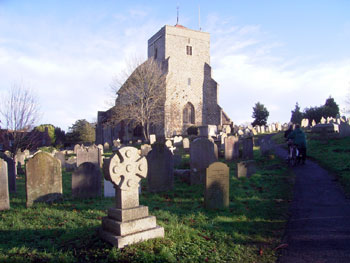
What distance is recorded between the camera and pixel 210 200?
639 centimetres

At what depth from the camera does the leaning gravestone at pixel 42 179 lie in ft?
21.7

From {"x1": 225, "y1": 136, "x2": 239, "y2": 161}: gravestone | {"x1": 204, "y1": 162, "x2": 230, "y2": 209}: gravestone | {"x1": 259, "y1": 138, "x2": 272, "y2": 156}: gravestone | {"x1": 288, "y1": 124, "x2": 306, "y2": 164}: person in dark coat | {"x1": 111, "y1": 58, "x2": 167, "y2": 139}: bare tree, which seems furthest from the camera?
{"x1": 111, "y1": 58, "x2": 167, "y2": 139}: bare tree

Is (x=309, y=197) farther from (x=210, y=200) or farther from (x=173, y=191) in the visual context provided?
(x=173, y=191)

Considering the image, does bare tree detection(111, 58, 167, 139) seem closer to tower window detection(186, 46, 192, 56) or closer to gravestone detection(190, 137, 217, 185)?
tower window detection(186, 46, 192, 56)

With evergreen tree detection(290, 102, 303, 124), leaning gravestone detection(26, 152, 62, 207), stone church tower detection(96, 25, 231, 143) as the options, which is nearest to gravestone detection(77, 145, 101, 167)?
leaning gravestone detection(26, 152, 62, 207)

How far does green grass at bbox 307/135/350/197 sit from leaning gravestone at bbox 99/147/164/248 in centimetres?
594

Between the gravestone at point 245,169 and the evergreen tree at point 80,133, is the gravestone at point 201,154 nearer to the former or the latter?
the gravestone at point 245,169

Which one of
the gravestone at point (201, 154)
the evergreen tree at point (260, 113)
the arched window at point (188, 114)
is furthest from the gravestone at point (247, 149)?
the evergreen tree at point (260, 113)

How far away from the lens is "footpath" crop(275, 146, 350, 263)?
406 centimetres

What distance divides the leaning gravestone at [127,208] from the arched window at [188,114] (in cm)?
3077

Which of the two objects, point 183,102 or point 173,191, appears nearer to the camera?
point 173,191

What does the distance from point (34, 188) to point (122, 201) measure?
11.9 ft

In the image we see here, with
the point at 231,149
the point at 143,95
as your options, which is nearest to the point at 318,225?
the point at 231,149

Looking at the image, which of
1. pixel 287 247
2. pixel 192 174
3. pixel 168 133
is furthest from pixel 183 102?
pixel 287 247
